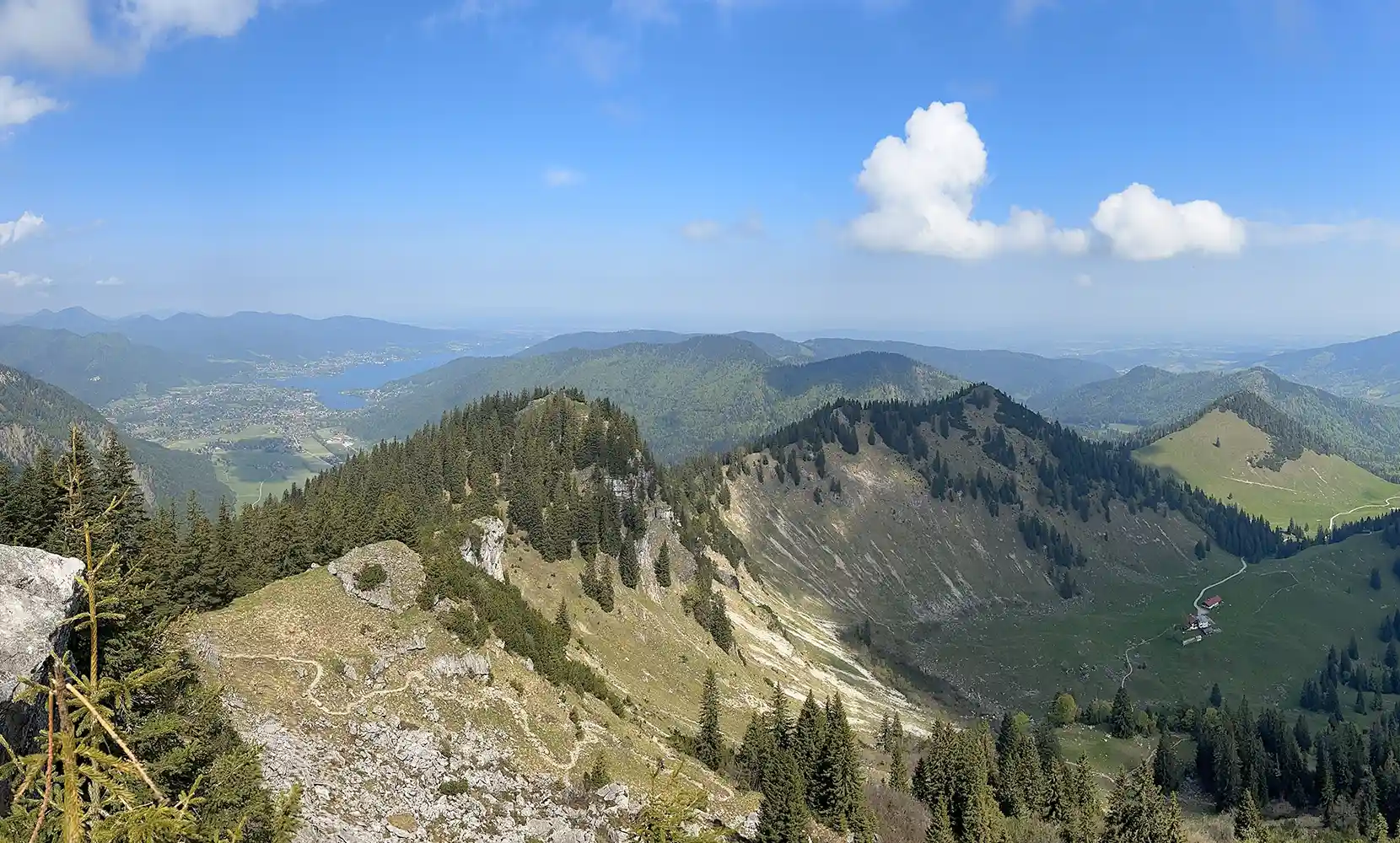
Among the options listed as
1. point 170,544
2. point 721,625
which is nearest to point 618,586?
point 721,625

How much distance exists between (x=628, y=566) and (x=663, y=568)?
35.1 ft

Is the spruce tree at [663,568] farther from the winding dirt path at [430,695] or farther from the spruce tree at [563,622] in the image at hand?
the winding dirt path at [430,695]

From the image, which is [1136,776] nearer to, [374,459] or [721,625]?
[721,625]

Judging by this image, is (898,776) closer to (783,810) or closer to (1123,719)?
(783,810)

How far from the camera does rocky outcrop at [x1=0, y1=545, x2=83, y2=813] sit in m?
18.1

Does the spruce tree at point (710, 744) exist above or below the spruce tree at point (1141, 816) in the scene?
above

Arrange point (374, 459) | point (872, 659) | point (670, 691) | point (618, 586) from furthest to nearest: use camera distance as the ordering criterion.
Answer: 1. point (872, 659)
2. point (374, 459)
3. point (618, 586)
4. point (670, 691)

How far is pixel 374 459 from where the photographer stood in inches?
5340

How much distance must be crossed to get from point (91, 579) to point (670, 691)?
86.8 m

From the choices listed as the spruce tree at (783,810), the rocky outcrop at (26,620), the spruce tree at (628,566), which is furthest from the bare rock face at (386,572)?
the spruce tree at (628,566)

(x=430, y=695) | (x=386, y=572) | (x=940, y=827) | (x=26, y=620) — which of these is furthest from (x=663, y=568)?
(x=26, y=620)

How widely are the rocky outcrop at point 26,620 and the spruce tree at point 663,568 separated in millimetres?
103998

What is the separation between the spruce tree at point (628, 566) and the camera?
113m

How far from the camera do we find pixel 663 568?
12231cm
